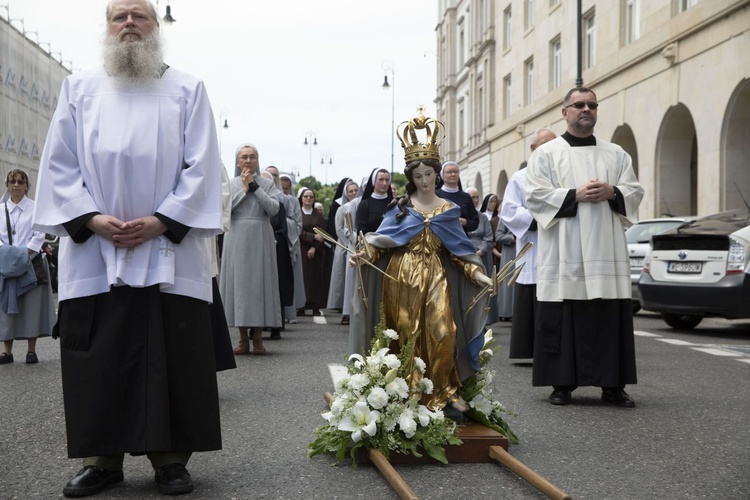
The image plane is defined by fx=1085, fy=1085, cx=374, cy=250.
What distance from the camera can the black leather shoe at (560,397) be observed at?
784 cm

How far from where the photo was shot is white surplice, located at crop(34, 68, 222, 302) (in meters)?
4.99

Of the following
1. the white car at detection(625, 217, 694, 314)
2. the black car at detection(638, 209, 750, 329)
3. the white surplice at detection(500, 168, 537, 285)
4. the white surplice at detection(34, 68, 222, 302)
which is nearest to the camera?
the white surplice at detection(34, 68, 222, 302)

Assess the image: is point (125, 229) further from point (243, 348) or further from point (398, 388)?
point (243, 348)

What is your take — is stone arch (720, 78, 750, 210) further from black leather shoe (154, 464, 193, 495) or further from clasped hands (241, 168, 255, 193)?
black leather shoe (154, 464, 193, 495)

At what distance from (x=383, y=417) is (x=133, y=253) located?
1.54m

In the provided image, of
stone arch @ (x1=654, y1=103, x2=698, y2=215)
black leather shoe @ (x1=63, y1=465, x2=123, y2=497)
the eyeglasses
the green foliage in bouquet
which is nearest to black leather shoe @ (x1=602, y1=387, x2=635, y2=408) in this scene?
the green foliage in bouquet

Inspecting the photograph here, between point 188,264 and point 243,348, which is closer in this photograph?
point 188,264

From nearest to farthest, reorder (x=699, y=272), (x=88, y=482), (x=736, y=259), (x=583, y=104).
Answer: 1. (x=88, y=482)
2. (x=583, y=104)
3. (x=736, y=259)
4. (x=699, y=272)

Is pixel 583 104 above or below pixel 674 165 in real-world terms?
below

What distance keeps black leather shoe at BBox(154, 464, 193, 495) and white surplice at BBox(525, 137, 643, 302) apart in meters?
3.83

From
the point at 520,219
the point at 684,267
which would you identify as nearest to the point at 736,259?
the point at 684,267

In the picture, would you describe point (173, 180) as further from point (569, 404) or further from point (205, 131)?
point (569, 404)

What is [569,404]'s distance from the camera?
311 inches

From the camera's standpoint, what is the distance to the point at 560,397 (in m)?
7.88
